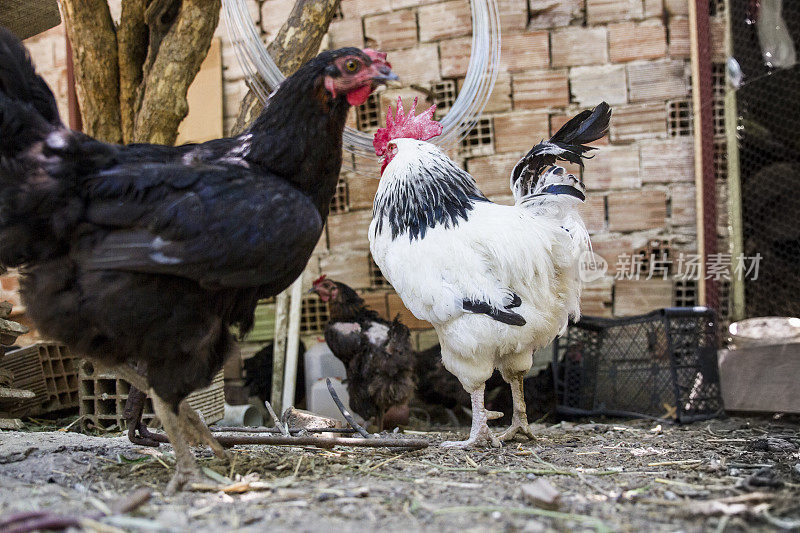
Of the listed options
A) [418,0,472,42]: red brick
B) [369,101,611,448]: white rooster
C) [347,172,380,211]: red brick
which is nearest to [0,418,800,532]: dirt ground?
[369,101,611,448]: white rooster

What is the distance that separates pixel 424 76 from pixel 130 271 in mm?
4251

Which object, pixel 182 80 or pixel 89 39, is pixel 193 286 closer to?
pixel 182 80

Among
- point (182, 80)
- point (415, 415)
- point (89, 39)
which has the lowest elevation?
point (415, 415)

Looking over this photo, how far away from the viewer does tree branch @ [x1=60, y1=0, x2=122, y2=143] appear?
4.54 metres

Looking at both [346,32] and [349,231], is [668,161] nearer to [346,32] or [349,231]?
[349,231]

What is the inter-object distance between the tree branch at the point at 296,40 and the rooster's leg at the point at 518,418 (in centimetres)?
256

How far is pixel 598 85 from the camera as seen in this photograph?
5.81m

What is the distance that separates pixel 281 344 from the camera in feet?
18.4

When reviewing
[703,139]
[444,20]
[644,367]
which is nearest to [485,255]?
[644,367]

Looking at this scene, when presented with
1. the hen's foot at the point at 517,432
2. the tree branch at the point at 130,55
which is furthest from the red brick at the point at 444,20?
the hen's foot at the point at 517,432

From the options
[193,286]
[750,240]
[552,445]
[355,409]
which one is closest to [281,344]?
[355,409]

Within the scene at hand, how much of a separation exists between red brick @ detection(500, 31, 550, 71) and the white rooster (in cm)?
230

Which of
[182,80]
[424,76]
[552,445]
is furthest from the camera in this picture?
A: [424,76]

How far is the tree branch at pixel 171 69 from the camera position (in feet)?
14.6
